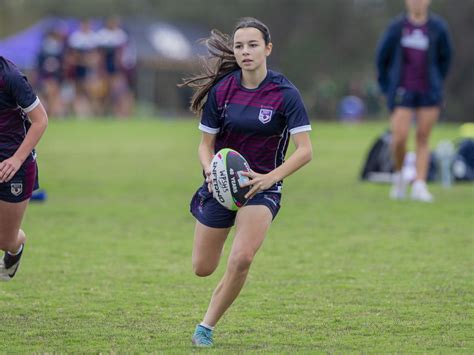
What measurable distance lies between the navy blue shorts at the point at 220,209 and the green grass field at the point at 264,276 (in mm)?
664

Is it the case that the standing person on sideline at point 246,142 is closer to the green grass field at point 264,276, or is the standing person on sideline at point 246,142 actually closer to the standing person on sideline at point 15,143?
the green grass field at point 264,276

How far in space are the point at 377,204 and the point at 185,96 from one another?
3144cm

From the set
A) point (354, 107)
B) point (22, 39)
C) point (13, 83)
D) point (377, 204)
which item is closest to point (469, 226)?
point (377, 204)

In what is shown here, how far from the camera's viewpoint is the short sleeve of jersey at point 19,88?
260 inches

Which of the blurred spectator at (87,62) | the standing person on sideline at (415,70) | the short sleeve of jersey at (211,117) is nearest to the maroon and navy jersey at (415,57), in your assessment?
the standing person on sideline at (415,70)

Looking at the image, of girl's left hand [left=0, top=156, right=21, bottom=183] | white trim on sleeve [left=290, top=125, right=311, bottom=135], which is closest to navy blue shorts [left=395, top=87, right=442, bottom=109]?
white trim on sleeve [left=290, top=125, right=311, bottom=135]

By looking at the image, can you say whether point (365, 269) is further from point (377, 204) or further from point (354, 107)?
point (354, 107)

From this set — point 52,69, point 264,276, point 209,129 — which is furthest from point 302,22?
point 209,129

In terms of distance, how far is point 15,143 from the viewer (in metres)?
6.91

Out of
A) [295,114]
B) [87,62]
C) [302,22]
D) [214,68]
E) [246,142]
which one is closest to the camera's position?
[295,114]

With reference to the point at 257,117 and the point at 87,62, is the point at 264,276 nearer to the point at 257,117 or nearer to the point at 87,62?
the point at 257,117

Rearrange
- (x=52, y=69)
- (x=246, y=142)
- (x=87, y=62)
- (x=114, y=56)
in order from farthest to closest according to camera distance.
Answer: (x=87, y=62) < (x=114, y=56) < (x=52, y=69) < (x=246, y=142)

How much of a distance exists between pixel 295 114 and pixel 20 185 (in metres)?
1.89

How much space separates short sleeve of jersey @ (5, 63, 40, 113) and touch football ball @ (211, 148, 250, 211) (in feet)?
4.44
